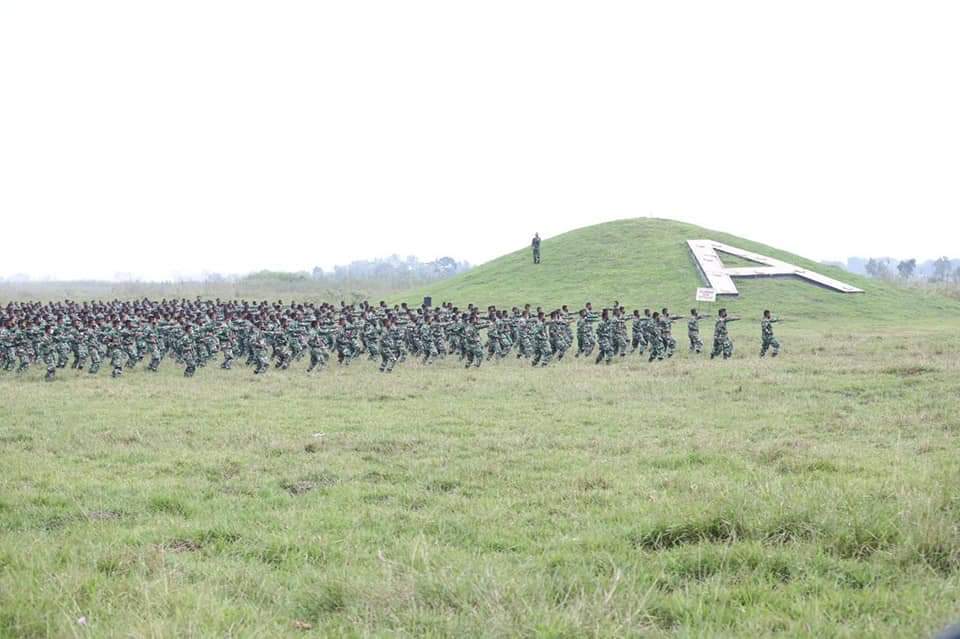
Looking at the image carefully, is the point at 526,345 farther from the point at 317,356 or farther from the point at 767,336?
the point at 767,336

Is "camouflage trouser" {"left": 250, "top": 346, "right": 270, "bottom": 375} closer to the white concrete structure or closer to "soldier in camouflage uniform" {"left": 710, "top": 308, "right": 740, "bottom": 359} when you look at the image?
"soldier in camouflage uniform" {"left": 710, "top": 308, "right": 740, "bottom": 359}

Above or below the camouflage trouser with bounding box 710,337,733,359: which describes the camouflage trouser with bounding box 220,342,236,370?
below

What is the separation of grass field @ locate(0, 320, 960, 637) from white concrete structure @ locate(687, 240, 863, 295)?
24501 mm

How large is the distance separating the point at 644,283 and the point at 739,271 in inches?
190

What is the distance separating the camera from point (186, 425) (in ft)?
42.1

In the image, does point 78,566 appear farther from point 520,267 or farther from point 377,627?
point 520,267

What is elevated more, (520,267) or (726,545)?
(520,267)

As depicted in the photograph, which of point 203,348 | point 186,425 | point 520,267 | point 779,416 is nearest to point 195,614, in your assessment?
point 186,425

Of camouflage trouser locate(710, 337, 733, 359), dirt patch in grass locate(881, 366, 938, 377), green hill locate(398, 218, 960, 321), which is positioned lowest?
dirt patch in grass locate(881, 366, 938, 377)

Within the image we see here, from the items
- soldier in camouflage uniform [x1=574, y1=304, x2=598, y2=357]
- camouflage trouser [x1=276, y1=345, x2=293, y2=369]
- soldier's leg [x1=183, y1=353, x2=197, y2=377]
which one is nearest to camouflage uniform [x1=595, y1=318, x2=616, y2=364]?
soldier in camouflage uniform [x1=574, y1=304, x2=598, y2=357]

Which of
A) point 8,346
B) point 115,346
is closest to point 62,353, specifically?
point 115,346

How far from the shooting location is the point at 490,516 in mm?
7410

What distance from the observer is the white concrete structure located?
1534 inches

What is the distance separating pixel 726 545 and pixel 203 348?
1961 cm
